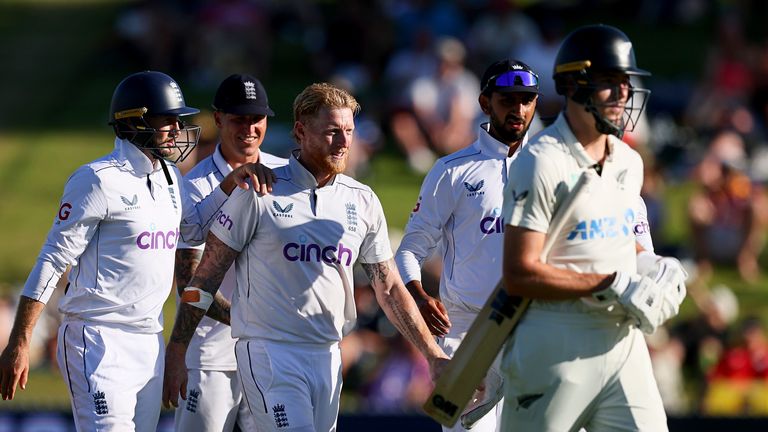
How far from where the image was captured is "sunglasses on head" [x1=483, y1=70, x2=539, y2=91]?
288 inches

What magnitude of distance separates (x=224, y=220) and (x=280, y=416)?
1047 millimetres

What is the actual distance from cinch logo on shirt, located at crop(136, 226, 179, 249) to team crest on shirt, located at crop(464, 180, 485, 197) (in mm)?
1664

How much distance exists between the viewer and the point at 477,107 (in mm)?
16672

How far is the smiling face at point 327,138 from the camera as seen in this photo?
264 inches

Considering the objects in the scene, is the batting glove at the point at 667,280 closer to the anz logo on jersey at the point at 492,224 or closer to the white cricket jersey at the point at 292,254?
the anz logo on jersey at the point at 492,224

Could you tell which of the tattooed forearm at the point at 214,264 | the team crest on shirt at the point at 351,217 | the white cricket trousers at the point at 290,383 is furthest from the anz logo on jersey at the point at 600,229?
the tattooed forearm at the point at 214,264

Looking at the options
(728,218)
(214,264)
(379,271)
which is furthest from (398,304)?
(728,218)

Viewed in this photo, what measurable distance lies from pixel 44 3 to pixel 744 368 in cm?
1820

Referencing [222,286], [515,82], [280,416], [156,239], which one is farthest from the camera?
[222,286]

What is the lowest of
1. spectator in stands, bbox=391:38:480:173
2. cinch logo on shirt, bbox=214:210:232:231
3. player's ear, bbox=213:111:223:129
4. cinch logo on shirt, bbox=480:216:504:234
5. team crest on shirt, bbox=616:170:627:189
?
spectator in stands, bbox=391:38:480:173

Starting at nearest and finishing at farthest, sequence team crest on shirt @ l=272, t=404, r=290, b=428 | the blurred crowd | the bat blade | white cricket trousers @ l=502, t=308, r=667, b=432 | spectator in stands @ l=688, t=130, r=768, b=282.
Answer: white cricket trousers @ l=502, t=308, r=667, b=432 < the bat blade < team crest on shirt @ l=272, t=404, r=290, b=428 < the blurred crowd < spectator in stands @ l=688, t=130, r=768, b=282

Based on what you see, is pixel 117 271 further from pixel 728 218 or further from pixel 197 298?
pixel 728 218

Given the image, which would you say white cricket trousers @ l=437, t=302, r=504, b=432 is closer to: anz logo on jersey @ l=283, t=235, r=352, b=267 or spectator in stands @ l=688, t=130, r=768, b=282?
anz logo on jersey @ l=283, t=235, r=352, b=267

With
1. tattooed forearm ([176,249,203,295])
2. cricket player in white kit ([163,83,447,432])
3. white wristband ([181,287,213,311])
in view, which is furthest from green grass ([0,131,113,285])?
cricket player in white kit ([163,83,447,432])
